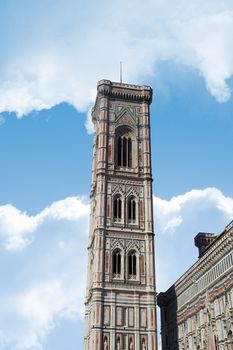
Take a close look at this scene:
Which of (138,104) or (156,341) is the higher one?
(138,104)

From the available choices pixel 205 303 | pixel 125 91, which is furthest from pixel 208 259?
Result: pixel 125 91

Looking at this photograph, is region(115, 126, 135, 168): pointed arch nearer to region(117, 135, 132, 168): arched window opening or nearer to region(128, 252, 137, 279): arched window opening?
region(117, 135, 132, 168): arched window opening

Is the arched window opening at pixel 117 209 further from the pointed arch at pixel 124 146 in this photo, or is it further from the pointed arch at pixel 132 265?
the pointed arch at pixel 124 146

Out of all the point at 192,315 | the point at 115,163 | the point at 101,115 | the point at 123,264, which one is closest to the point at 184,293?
the point at 192,315

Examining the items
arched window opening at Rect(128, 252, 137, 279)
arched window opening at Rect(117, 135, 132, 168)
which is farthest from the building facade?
arched window opening at Rect(117, 135, 132, 168)

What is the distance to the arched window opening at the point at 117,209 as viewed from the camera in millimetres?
55353

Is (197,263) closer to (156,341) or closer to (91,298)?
(156,341)

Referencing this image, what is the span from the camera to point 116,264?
52.2 m

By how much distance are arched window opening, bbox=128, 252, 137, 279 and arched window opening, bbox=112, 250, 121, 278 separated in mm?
1240

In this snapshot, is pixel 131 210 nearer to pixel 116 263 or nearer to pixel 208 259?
pixel 116 263

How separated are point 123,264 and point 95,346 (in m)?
9.73

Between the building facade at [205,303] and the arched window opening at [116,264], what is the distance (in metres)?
7.54

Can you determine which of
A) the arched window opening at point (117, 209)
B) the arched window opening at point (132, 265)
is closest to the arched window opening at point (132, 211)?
the arched window opening at point (117, 209)

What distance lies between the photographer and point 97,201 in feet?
182
